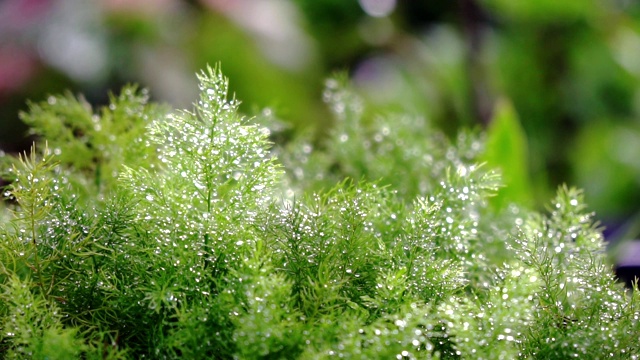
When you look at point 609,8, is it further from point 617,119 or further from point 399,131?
point 399,131

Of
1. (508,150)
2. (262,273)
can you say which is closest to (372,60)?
(508,150)

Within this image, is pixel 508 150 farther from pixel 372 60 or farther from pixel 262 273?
pixel 372 60

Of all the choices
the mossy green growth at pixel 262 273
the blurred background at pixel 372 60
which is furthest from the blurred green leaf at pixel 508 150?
the blurred background at pixel 372 60

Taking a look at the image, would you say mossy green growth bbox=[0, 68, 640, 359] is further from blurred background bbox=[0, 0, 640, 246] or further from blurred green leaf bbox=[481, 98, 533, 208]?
blurred background bbox=[0, 0, 640, 246]

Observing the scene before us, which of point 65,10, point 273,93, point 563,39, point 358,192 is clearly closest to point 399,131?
point 358,192

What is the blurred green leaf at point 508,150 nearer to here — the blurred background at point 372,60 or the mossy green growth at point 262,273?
the mossy green growth at point 262,273

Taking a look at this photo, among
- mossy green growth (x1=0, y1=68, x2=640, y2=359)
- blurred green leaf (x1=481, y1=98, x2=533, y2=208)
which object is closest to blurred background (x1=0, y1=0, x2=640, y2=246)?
blurred green leaf (x1=481, y1=98, x2=533, y2=208)
